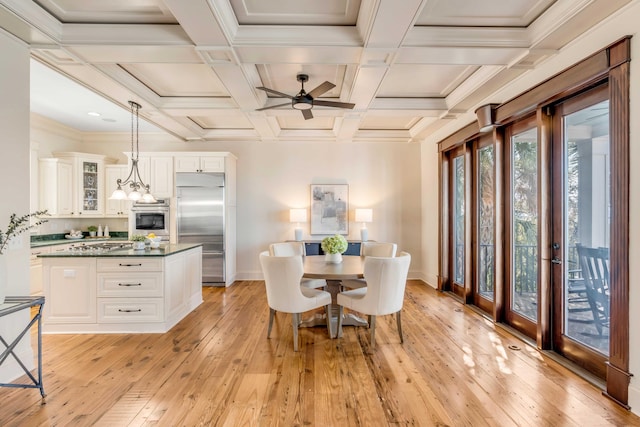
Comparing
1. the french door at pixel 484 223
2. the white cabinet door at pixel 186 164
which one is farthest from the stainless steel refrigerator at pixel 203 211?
the french door at pixel 484 223

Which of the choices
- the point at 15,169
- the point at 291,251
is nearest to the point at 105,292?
the point at 15,169

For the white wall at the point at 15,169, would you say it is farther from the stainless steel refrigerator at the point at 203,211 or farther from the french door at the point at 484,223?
the french door at the point at 484,223

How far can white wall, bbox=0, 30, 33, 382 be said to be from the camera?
2480mm

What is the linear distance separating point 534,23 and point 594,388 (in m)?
2.93

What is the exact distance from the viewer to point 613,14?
7.43 feet

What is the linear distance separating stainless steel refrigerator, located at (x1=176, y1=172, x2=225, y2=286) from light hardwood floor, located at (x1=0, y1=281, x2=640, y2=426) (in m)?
2.10

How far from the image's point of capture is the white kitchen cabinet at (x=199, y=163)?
18.5 ft

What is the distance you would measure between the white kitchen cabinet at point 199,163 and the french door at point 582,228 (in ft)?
16.0

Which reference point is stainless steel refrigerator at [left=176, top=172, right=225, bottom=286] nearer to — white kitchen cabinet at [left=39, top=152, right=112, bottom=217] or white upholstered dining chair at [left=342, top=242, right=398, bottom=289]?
white kitchen cabinet at [left=39, top=152, right=112, bottom=217]

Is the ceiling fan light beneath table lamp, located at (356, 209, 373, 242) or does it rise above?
above

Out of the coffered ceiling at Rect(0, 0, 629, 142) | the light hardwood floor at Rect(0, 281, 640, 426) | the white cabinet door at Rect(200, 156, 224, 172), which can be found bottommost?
the light hardwood floor at Rect(0, 281, 640, 426)

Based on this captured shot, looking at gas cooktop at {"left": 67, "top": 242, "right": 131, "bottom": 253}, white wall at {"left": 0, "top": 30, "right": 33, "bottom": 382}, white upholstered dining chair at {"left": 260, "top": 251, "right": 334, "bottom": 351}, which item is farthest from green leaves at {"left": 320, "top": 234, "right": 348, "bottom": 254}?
white wall at {"left": 0, "top": 30, "right": 33, "bottom": 382}

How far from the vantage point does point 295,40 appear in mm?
2684

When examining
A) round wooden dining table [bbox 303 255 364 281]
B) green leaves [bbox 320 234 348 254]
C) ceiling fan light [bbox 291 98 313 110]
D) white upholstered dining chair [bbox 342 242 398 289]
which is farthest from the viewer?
white upholstered dining chair [bbox 342 242 398 289]
